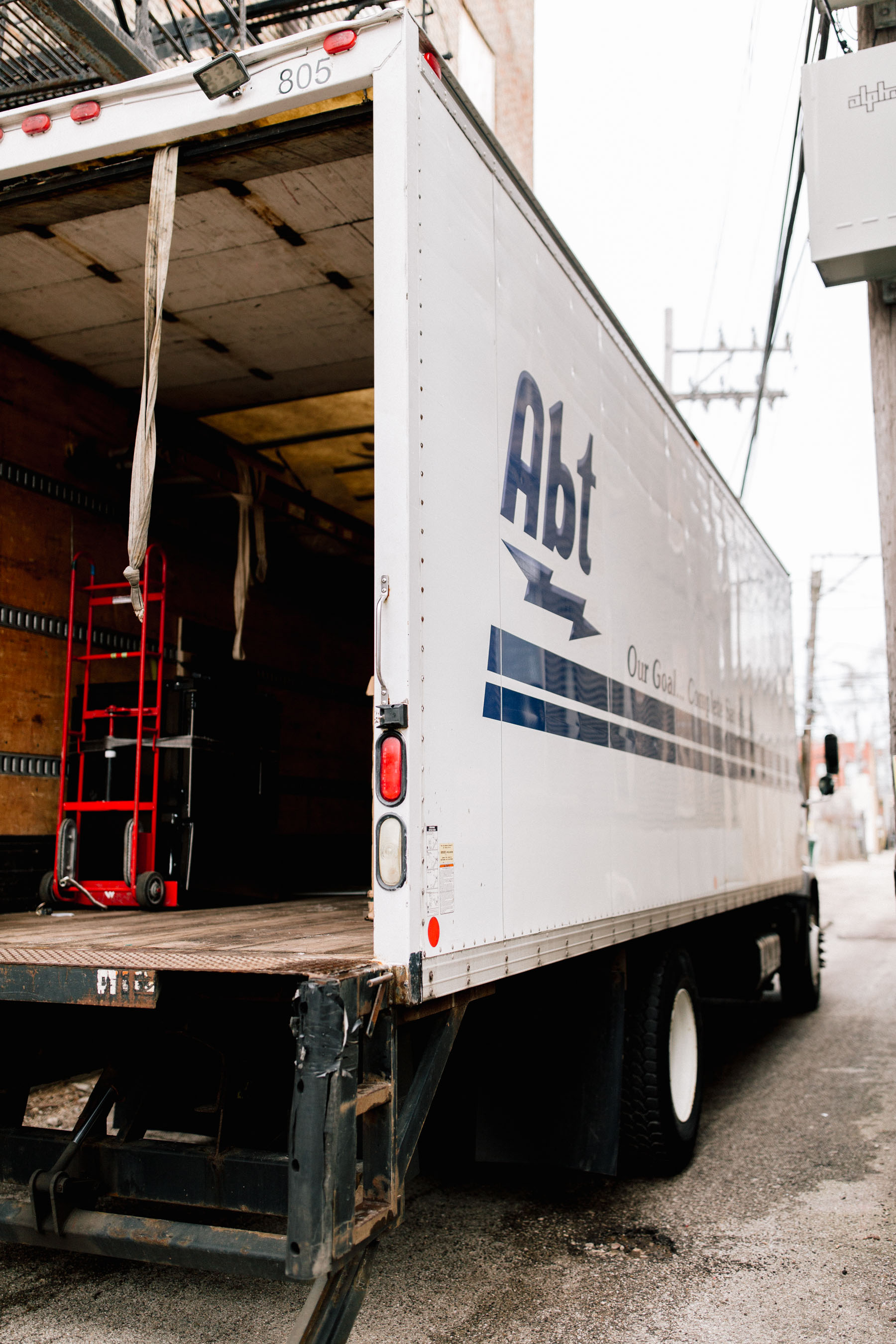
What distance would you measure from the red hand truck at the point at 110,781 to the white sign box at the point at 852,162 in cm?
371

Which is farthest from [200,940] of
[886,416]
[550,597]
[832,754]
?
[832,754]

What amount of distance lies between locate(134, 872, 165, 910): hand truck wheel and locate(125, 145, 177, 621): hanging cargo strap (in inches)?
65.7

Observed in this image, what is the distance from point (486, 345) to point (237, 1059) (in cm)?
232

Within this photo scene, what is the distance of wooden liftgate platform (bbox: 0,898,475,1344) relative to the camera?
2.50 metres

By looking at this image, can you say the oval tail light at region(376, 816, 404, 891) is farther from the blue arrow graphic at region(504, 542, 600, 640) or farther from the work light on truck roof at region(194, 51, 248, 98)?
the work light on truck roof at region(194, 51, 248, 98)

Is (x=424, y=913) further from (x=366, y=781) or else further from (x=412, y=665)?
(x=366, y=781)

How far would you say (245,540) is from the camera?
636cm

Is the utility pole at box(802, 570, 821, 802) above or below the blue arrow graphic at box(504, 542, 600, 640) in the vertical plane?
above

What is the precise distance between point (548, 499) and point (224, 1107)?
230 centimetres

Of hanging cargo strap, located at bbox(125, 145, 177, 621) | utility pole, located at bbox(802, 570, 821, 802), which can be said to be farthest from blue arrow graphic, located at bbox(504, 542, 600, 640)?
utility pole, located at bbox(802, 570, 821, 802)

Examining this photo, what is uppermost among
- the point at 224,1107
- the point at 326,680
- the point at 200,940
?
the point at 326,680

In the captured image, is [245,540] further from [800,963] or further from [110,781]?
[800,963]

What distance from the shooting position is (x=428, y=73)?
10.6 feet

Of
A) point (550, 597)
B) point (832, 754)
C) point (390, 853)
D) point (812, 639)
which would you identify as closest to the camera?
point (390, 853)
